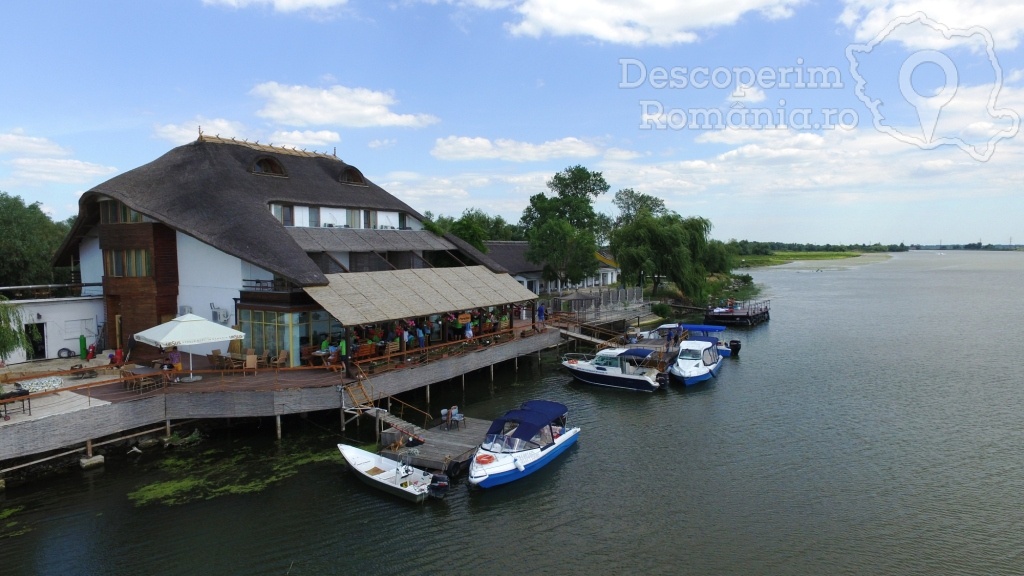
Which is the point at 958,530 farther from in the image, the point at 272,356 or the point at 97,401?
the point at 97,401

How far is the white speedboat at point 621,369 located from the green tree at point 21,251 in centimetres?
3291

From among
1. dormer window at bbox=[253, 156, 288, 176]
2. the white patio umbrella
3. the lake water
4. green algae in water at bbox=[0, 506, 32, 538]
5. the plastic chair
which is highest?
dormer window at bbox=[253, 156, 288, 176]

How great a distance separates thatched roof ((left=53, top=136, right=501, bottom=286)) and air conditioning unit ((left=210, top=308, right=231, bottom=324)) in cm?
379

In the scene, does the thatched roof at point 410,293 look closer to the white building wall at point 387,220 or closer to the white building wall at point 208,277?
the white building wall at point 208,277

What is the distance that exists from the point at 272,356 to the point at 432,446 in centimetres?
962

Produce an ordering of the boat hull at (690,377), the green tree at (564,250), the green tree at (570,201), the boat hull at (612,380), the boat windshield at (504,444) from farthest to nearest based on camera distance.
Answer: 1. the green tree at (570,201)
2. the green tree at (564,250)
3. the boat hull at (690,377)
4. the boat hull at (612,380)
5. the boat windshield at (504,444)

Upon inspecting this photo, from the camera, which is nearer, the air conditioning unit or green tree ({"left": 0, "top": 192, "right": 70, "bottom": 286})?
the air conditioning unit

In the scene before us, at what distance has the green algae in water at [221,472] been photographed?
1878 centimetres

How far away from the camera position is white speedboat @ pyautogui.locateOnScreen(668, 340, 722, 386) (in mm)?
33969

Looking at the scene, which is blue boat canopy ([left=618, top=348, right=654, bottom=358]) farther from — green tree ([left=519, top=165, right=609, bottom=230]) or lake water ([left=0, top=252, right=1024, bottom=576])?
green tree ([left=519, top=165, right=609, bottom=230])

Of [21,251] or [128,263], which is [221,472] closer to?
[128,263]

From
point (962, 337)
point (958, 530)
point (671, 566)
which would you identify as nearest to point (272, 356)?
point (671, 566)

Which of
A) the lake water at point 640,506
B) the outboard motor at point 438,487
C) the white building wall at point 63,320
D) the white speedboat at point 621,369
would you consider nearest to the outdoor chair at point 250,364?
the lake water at point 640,506

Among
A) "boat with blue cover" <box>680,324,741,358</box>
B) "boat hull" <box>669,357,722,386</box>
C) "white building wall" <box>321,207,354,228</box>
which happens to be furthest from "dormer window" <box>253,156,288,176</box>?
"boat with blue cover" <box>680,324,741,358</box>
